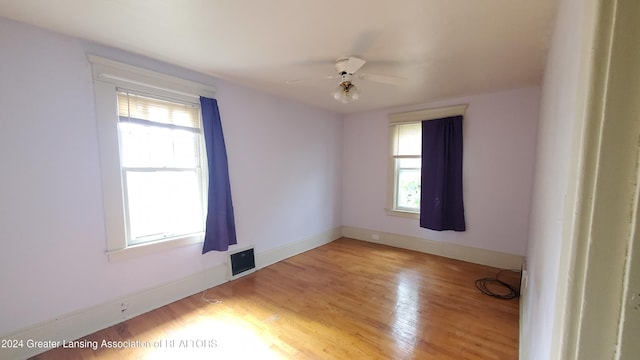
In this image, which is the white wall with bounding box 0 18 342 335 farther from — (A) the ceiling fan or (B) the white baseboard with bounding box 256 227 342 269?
(A) the ceiling fan

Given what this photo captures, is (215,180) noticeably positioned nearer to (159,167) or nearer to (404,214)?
(159,167)

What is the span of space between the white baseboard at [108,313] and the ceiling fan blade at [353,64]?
2.66 m

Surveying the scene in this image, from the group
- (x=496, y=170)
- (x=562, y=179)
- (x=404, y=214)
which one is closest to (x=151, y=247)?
(x=562, y=179)

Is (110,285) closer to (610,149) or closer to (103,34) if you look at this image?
(103,34)

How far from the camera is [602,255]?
357mm

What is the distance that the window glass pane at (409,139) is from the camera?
13.9ft

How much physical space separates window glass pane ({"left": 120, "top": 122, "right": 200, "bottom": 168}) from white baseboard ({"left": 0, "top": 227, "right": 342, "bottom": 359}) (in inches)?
49.8

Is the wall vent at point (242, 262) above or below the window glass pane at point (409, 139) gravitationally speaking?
below

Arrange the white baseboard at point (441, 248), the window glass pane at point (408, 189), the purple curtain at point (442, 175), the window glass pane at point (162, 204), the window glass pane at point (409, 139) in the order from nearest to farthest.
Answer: the window glass pane at point (162, 204), the white baseboard at point (441, 248), the purple curtain at point (442, 175), the window glass pane at point (409, 139), the window glass pane at point (408, 189)

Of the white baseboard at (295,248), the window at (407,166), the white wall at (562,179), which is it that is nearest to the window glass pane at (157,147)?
the white baseboard at (295,248)

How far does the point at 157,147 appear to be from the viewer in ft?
8.55

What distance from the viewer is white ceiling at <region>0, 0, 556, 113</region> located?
167cm

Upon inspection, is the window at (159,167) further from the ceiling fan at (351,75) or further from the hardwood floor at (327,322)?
the ceiling fan at (351,75)

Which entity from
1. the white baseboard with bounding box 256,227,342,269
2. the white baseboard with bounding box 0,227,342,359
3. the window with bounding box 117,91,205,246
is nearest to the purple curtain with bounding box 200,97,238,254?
the window with bounding box 117,91,205,246
